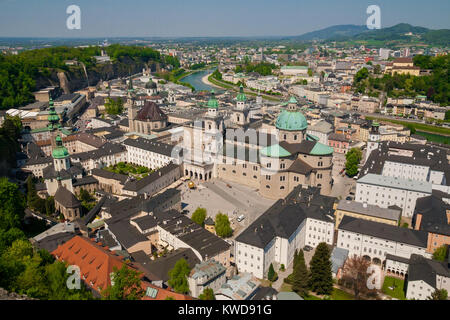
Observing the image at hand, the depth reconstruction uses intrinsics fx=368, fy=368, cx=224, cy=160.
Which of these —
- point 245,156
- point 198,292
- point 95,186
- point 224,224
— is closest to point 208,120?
point 245,156

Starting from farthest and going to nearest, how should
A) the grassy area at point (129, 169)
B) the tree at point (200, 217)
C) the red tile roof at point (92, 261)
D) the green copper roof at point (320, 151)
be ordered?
the grassy area at point (129, 169) → the green copper roof at point (320, 151) → the tree at point (200, 217) → the red tile roof at point (92, 261)

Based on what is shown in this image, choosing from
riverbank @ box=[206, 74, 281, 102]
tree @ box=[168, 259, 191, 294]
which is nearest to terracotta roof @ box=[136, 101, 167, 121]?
tree @ box=[168, 259, 191, 294]

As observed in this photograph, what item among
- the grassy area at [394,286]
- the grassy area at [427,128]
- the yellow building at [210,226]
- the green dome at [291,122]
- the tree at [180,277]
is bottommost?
the grassy area at [394,286]

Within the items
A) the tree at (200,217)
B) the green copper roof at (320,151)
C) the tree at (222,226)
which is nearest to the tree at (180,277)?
the tree at (222,226)

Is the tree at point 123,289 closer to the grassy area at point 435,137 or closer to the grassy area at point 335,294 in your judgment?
the grassy area at point 335,294
